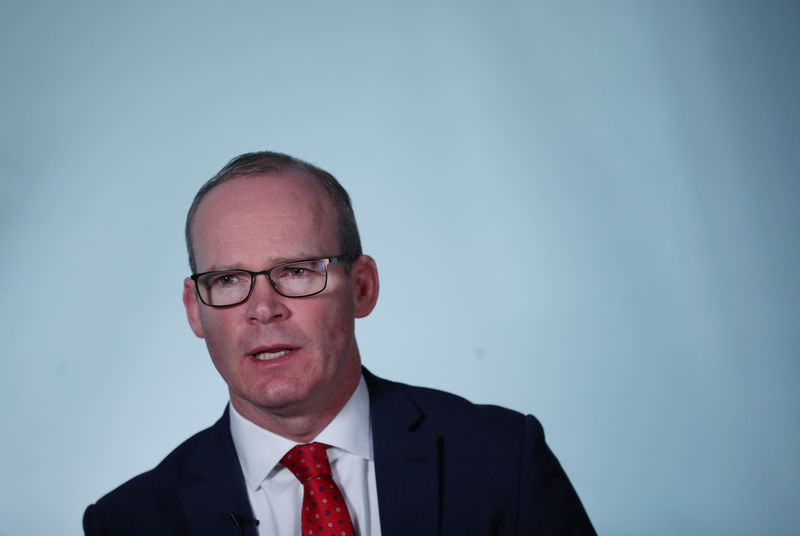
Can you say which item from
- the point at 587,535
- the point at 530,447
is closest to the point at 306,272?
the point at 530,447

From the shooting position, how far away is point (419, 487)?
257 cm

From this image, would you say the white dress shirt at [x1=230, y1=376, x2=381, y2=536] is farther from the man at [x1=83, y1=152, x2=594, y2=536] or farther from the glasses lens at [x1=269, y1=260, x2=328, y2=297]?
the glasses lens at [x1=269, y1=260, x2=328, y2=297]

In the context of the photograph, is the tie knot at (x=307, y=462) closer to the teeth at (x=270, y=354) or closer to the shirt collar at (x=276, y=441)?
the shirt collar at (x=276, y=441)

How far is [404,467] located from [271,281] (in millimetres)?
769

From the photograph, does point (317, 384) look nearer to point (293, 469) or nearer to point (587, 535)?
point (293, 469)

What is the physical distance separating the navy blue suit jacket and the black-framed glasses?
0.53m

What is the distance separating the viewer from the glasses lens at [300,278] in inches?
97.2

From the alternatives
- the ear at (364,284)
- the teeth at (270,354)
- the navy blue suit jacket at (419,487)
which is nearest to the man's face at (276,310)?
the teeth at (270,354)

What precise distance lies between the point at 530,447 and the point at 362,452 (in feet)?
1.89

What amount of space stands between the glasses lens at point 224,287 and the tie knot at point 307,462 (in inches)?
20.7

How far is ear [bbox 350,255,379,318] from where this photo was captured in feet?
9.07

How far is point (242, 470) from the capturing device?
264 centimetres

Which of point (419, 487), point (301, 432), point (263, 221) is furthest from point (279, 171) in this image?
point (419, 487)

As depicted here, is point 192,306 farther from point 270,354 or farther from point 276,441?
point 276,441
